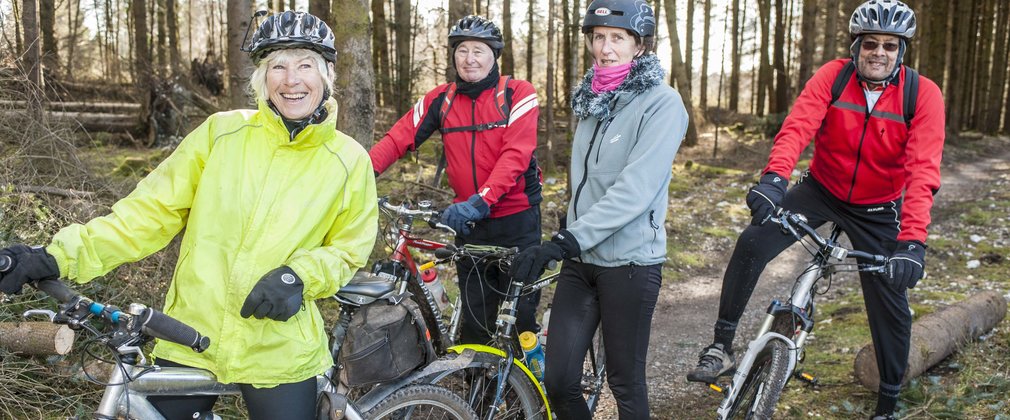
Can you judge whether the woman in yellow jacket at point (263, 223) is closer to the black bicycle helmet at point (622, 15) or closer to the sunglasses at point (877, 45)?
the black bicycle helmet at point (622, 15)

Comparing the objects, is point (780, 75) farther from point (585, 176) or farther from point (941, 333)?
point (585, 176)

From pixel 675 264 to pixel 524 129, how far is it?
5081mm

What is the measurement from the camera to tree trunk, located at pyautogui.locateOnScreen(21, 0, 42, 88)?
6297 mm

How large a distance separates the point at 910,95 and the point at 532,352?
260cm

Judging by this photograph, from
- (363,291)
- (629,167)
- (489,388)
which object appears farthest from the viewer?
(489,388)

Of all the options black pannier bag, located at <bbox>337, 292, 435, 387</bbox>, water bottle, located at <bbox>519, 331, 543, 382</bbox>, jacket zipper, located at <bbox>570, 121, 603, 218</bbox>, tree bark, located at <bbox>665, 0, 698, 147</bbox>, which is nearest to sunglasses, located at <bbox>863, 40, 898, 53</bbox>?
jacket zipper, located at <bbox>570, 121, 603, 218</bbox>

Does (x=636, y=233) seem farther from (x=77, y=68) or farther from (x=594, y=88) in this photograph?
(x=77, y=68)

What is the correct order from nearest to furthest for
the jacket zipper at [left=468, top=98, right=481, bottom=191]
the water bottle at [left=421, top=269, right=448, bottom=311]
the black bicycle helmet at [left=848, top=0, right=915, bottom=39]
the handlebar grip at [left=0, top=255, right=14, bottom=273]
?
the handlebar grip at [left=0, top=255, right=14, bottom=273], the black bicycle helmet at [left=848, top=0, right=915, bottom=39], the water bottle at [left=421, top=269, right=448, bottom=311], the jacket zipper at [left=468, top=98, right=481, bottom=191]

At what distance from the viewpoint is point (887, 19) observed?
421 centimetres

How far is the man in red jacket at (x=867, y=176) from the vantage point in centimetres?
425

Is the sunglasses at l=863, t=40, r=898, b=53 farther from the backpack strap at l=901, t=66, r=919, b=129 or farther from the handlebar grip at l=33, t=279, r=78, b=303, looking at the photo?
the handlebar grip at l=33, t=279, r=78, b=303

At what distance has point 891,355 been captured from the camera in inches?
189

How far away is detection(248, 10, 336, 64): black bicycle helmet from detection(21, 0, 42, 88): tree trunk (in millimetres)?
4315

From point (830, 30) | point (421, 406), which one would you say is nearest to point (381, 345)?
point (421, 406)
